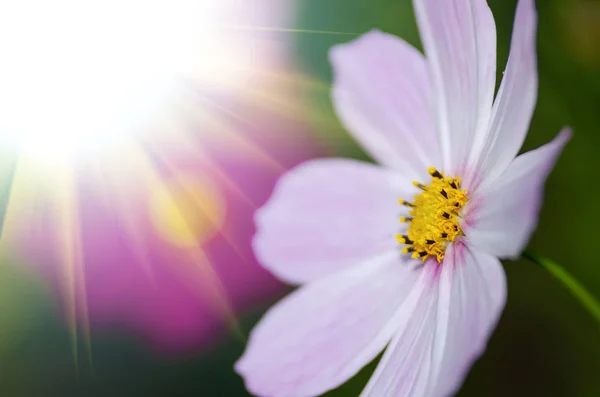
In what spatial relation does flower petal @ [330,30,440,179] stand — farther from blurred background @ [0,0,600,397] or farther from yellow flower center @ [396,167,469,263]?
blurred background @ [0,0,600,397]

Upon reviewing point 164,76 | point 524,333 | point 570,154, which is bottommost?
point 524,333

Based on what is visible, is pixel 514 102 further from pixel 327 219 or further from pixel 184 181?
pixel 184 181

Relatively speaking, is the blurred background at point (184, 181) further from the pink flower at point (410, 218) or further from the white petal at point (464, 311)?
the white petal at point (464, 311)

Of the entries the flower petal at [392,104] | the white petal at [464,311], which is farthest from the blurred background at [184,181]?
the white petal at [464,311]

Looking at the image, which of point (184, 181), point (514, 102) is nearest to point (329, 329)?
point (514, 102)

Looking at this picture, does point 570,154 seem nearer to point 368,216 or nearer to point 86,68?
point 368,216

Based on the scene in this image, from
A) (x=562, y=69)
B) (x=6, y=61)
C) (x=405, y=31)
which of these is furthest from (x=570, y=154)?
(x=6, y=61)


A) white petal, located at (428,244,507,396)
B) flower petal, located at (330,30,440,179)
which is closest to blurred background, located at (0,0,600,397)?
flower petal, located at (330,30,440,179)
